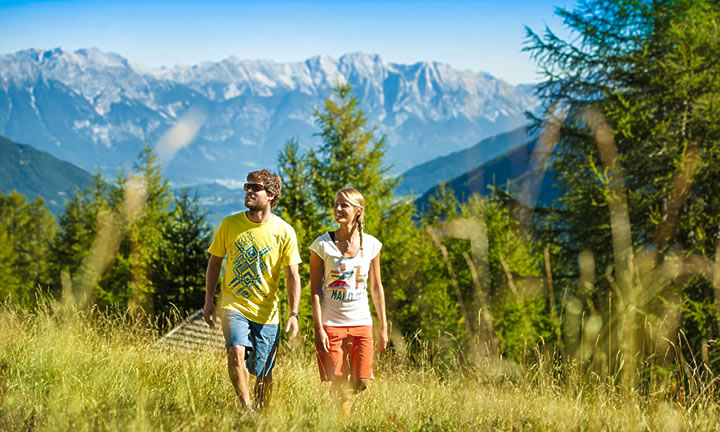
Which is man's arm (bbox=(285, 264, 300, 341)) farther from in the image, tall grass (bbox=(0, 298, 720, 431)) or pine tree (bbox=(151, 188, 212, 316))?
pine tree (bbox=(151, 188, 212, 316))

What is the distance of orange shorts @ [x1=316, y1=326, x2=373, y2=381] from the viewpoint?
11.6ft

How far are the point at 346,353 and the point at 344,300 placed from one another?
1.20ft

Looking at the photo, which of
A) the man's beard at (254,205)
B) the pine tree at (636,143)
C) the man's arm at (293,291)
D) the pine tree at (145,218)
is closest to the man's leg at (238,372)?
the man's arm at (293,291)

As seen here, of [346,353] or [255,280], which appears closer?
[255,280]

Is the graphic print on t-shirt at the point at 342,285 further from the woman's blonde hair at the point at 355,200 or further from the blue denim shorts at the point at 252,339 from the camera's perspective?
the blue denim shorts at the point at 252,339

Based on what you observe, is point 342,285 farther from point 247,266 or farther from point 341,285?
point 247,266

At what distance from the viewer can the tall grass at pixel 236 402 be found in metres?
2.46

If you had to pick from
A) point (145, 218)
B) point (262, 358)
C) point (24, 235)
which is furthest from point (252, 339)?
point (24, 235)

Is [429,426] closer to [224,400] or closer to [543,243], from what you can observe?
[224,400]

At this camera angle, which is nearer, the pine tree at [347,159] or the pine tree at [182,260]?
the pine tree at [347,159]

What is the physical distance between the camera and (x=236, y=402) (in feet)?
10.7

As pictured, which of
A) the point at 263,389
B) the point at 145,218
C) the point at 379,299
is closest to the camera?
the point at 263,389

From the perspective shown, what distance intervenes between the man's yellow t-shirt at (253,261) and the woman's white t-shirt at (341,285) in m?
0.22

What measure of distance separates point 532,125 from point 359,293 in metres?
8.48
